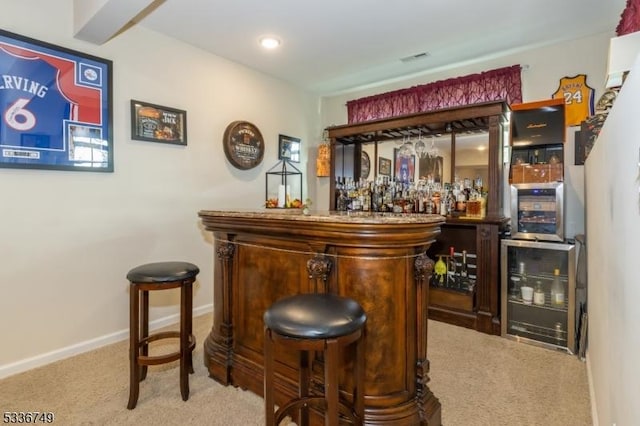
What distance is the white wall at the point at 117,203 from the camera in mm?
2352

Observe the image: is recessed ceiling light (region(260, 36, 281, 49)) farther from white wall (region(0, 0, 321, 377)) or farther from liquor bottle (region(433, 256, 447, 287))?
liquor bottle (region(433, 256, 447, 287))

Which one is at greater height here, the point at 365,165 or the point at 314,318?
the point at 365,165

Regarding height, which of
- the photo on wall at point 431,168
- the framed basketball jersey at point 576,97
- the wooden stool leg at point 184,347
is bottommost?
the wooden stool leg at point 184,347

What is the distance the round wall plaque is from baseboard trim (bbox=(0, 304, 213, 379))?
1.81 metres

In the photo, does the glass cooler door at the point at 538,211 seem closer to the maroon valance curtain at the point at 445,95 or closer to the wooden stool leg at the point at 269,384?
the maroon valance curtain at the point at 445,95

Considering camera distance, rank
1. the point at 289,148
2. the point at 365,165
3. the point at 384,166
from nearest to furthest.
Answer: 1. the point at 384,166
2. the point at 365,165
3. the point at 289,148

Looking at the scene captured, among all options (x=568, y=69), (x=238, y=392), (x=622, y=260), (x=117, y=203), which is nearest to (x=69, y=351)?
(x=117, y=203)

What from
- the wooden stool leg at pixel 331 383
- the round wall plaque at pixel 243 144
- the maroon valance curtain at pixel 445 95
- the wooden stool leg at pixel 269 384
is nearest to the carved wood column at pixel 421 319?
the wooden stool leg at pixel 331 383

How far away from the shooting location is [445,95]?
380cm

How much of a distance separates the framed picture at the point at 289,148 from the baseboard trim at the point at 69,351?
2343 millimetres

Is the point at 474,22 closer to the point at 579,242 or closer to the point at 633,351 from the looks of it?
the point at 579,242

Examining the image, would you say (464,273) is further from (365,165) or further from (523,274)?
(365,165)

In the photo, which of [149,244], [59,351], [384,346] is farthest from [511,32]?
[59,351]

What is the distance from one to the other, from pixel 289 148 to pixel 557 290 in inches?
132
